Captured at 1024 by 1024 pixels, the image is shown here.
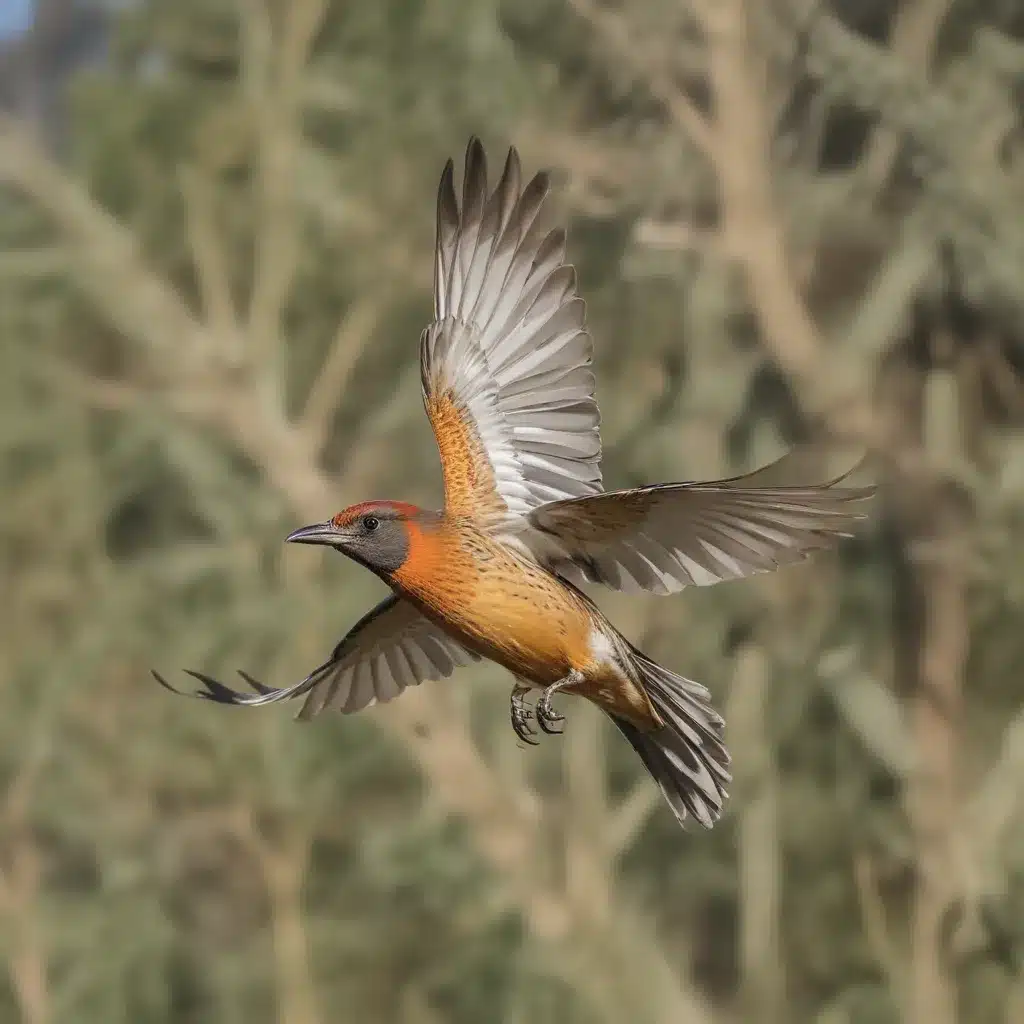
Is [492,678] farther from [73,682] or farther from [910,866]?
[73,682]

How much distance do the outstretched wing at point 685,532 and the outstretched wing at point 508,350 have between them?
0.33 meters

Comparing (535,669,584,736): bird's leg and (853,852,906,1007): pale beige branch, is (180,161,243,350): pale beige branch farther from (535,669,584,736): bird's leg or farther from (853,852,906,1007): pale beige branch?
(535,669,584,736): bird's leg

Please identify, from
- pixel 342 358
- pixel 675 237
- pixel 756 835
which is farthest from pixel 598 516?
pixel 342 358

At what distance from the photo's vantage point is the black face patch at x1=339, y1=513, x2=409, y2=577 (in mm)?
3807

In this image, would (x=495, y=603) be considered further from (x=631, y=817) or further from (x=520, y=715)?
(x=631, y=817)

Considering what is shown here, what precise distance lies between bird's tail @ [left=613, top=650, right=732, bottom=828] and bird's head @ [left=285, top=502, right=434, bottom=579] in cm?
62

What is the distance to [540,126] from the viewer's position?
1145cm

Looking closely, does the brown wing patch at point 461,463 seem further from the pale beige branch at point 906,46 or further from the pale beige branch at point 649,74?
the pale beige branch at point 649,74

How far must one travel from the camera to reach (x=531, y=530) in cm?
399

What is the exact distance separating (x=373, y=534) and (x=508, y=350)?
2.81 ft

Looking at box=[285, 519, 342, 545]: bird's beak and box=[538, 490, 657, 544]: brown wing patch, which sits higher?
box=[285, 519, 342, 545]: bird's beak

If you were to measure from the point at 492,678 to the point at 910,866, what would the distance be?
2.64 metres

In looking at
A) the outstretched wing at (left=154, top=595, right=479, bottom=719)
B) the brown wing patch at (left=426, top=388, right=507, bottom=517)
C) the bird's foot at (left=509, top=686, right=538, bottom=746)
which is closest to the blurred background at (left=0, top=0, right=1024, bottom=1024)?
the outstretched wing at (left=154, top=595, right=479, bottom=719)

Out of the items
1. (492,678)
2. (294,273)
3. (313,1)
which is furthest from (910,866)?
(313,1)
